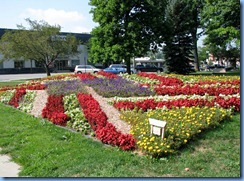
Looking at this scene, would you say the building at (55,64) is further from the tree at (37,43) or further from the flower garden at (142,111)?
the flower garden at (142,111)

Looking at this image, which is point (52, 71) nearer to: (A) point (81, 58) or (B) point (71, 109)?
(A) point (81, 58)

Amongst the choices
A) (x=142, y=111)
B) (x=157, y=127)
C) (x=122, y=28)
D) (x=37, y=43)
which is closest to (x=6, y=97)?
(x=142, y=111)

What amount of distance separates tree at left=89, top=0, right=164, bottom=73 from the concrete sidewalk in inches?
705

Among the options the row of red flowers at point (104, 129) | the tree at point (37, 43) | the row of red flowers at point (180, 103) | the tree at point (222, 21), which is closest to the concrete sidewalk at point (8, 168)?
the row of red flowers at point (104, 129)

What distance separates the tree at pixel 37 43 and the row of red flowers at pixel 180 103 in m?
21.2

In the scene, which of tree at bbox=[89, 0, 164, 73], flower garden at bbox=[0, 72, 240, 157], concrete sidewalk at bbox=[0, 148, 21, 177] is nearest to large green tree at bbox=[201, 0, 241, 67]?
tree at bbox=[89, 0, 164, 73]

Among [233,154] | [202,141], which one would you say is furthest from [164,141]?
[233,154]

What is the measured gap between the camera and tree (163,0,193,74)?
26.2 m

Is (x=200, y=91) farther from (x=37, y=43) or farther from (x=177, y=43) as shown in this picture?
(x=37, y=43)

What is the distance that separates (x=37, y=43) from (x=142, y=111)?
2317 cm

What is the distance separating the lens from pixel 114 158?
15.9ft

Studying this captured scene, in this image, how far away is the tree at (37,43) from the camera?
1130 inches

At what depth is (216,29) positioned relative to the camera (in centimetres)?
2372

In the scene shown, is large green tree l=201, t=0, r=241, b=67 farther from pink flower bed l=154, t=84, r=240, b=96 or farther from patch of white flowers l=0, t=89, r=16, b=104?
patch of white flowers l=0, t=89, r=16, b=104
